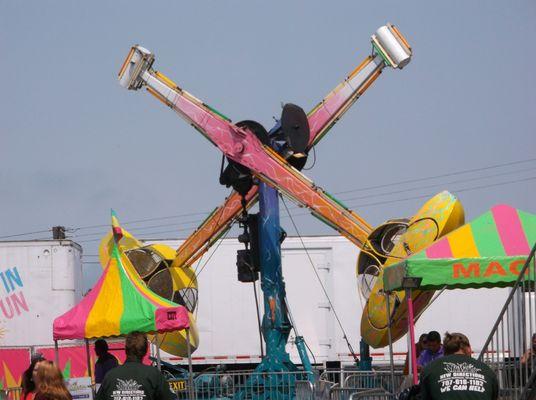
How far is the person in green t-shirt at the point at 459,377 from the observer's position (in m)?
9.83

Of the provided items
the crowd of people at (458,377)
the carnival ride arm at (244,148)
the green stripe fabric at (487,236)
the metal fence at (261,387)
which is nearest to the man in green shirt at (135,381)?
the crowd of people at (458,377)

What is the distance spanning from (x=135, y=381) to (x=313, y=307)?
2129 cm

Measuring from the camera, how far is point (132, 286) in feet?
59.4

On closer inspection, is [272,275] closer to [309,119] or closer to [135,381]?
[309,119]

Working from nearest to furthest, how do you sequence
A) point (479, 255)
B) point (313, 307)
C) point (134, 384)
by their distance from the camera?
1. point (134, 384)
2. point (479, 255)
3. point (313, 307)

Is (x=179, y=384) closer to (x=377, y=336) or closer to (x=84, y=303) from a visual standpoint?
(x=377, y=336)

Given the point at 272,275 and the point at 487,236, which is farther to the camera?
the point at 272,275

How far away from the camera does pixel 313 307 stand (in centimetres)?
3112

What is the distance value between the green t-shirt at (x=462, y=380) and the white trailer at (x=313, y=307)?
2080cm

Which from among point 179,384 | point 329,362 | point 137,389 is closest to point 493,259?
point 137,389

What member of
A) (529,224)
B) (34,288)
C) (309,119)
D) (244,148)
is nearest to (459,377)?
(529,224)

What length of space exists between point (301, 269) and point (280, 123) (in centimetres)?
880

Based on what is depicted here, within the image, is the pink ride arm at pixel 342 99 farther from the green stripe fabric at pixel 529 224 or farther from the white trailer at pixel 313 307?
the green stripe fabric at pixel 529 224

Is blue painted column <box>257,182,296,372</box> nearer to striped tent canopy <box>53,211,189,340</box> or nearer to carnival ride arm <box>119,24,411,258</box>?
carnival ride arm <box>119,24,411,258</box>
